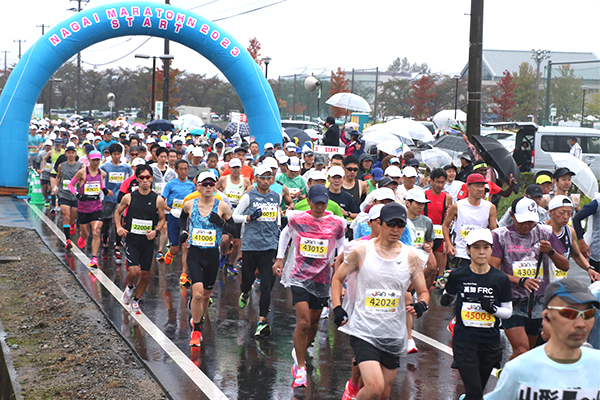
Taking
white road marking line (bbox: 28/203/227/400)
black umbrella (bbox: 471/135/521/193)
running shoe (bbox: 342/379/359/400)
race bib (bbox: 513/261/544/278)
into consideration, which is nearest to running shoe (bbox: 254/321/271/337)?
white road marking line (bbox: 28/203/227/400)

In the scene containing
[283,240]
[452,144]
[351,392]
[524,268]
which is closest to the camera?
[351,392]

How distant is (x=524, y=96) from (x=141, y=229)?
60.1 metres

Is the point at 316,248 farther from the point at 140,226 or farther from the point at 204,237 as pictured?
the point at 140,226

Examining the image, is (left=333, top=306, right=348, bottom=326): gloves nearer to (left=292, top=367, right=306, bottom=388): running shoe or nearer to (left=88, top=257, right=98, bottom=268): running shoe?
(left=292, top=367, right=306, bottom=388): running shoe

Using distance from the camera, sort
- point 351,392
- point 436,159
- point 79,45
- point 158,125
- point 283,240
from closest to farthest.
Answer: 1. point 351,392
2. point 283,240
3. point 436,159
4. point 79,45
5. point 158,125

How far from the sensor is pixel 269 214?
8477 mm

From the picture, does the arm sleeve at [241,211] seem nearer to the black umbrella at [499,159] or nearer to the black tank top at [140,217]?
the black tank top at [140,217]

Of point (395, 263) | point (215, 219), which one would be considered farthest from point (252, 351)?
point (395, 263)

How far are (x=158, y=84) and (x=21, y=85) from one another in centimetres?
4342

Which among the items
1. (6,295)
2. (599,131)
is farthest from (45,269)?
(599,131)

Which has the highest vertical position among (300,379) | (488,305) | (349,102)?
(349,102)

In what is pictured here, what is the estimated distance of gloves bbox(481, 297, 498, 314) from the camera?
5375mm

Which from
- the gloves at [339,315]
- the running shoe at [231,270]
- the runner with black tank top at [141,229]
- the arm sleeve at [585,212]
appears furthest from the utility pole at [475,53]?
the gloves at [339,315]

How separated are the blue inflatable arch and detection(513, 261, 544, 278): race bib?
1638cm
